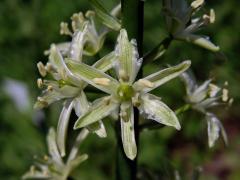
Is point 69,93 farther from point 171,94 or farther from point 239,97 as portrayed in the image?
point 239,97

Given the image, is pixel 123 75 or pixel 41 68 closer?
pixel 123 75

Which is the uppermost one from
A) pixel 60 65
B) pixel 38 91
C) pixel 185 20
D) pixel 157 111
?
pixel 60 65

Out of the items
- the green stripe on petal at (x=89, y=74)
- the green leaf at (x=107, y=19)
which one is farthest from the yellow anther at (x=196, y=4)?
the green stripe on petal at (x=89, y=74)

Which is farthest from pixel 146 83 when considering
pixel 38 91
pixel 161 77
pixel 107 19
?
pixel 38 91

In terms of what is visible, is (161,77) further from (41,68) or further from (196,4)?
(41,68)

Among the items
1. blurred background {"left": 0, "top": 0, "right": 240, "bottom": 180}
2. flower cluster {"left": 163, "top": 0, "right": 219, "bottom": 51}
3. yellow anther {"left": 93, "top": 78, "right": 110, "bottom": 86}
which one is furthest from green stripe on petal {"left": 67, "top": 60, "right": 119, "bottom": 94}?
blurred background {"left": 0, "top": 0, "right": 240, "bottom": 180}

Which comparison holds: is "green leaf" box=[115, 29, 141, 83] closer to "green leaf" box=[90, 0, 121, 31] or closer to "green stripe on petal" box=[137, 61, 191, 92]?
"green stripe on petal" box=[137, 61, 191, 92]

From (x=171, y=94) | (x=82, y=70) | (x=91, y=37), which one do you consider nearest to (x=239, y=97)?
(x=171, y=94)
